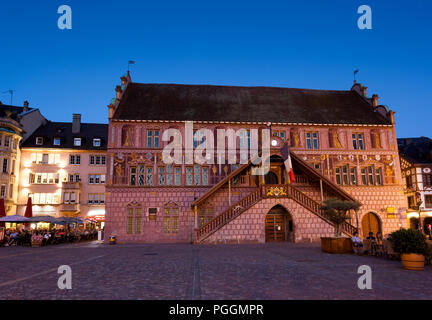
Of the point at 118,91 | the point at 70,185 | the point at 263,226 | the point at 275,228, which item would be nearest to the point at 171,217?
the point at 263,226

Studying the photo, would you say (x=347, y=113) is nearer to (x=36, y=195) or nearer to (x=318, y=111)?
(x=318, y=111)

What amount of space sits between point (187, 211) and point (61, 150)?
2458 centimetres

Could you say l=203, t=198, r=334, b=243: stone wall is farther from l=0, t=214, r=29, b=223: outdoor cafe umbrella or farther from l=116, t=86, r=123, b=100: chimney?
l=116, t=86, r=123, b=100: chimney

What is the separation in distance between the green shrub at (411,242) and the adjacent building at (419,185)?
102ft

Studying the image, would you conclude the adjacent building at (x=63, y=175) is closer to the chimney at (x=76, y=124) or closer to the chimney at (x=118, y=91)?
the chimney at (x=76, y=124)

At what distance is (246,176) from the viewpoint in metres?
29.9

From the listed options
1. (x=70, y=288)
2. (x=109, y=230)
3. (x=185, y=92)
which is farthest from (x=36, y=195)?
(x=70, y=288)

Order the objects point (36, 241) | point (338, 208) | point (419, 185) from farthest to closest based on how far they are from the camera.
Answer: point (419, 185), point (36, 241), point (338, 208)

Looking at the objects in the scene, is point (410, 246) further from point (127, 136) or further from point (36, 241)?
point (36, 241)

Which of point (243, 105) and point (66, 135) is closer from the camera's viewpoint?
point (243, 105)

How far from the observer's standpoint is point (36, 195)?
42688 millimetres

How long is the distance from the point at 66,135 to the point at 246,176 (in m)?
30.0

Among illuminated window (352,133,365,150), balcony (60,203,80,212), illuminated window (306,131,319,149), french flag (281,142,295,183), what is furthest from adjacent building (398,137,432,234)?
balcony (60,203,80,212)

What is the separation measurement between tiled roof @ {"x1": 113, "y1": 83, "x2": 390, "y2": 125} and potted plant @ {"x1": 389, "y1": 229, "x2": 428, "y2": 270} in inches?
791
